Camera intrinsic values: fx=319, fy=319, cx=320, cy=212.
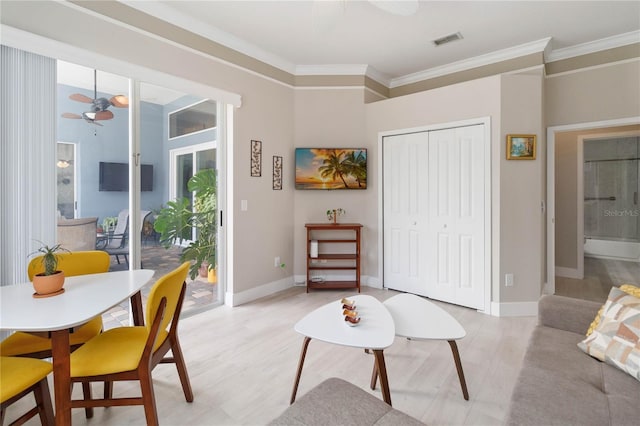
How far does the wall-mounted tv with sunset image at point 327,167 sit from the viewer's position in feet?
13.4

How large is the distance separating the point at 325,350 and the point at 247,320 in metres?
0.97

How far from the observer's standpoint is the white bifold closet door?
11.2 ft

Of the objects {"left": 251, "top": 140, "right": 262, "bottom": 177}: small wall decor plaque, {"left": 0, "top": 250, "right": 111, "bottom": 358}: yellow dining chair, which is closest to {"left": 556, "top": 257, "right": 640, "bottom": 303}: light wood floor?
{"left": 251, "top": 140, "right": 262, "bottom": 177}: small wall decor plaque

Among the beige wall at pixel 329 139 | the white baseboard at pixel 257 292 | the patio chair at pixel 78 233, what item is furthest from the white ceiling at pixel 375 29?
the white baseboard at pixel 257 292

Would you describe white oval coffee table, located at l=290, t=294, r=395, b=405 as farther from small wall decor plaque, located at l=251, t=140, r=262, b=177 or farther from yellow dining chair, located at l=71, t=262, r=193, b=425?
small wall decor plaque, located at l=251, t=140, r=262, b=177

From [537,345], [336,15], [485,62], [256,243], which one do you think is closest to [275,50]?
[336,15]

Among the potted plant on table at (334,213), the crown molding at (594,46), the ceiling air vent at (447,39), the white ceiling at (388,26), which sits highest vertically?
the ceiling air vent at (447,39)

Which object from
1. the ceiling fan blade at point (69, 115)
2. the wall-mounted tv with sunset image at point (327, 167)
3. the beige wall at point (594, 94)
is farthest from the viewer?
the wall-mounted tv with sunset image at point (327, 167)

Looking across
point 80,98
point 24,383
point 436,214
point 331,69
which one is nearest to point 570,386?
point 24,383

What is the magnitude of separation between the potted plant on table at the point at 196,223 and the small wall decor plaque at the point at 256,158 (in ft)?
1.46

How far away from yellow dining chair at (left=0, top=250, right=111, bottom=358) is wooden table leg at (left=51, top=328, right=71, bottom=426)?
273 millimetres

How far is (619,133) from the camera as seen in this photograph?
3.98 meters

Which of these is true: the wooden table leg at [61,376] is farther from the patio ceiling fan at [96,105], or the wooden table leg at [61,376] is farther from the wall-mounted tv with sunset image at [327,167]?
the wall-mounted tv with sunset image at [327,167]

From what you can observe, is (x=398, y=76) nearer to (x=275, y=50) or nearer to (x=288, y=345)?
(x=275, y=50)
